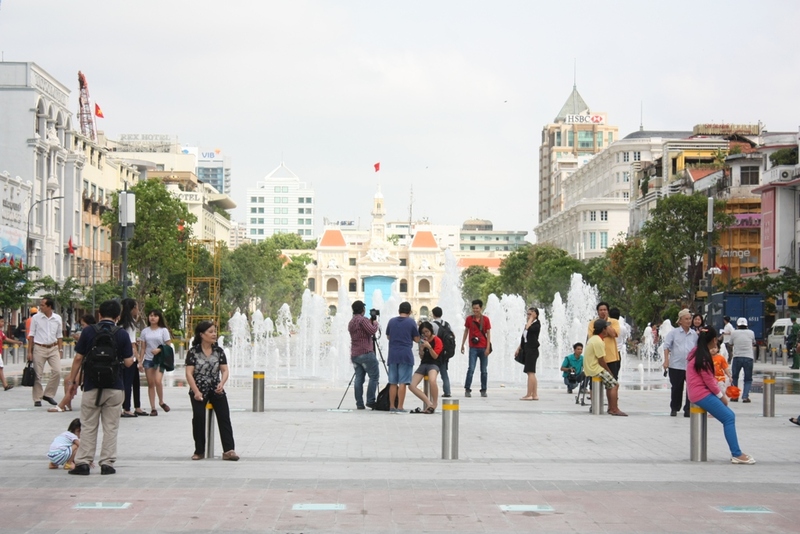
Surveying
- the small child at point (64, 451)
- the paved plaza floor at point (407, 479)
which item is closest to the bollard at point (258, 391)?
the paved plaza floor at point (407, 479)

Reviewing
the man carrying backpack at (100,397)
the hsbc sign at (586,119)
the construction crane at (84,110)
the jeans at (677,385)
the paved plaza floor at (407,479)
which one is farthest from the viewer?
the hsbc sign at (586,119)

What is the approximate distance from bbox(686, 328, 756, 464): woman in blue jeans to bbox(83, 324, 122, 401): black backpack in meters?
5.78

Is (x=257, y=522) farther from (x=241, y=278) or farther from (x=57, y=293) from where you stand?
(x=241, y=278)

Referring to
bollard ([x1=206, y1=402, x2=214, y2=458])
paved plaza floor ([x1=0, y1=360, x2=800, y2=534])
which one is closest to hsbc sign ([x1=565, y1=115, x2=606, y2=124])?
paved plaza floor ([x1=0, y1=360, x2=800, y2=534])

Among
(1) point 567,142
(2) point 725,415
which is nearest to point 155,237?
(2) point 725,415

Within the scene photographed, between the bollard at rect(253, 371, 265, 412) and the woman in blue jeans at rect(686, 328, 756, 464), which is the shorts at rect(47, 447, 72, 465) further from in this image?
the woman in blue jeans at rect(686, 328, 756, 464)

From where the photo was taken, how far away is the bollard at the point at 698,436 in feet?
40.4

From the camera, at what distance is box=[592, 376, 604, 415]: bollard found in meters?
17.7

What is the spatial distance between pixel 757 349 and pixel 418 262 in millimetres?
119613

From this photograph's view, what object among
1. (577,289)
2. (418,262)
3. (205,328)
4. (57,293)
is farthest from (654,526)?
(418,262)

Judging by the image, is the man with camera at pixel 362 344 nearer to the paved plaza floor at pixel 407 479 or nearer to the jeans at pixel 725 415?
the paved plaza floor at pixel 407 479

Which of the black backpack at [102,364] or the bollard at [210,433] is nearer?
the black backpack at [102,364]

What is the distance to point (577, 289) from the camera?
62.2 m

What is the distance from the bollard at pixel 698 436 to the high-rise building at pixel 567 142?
135327 mm
